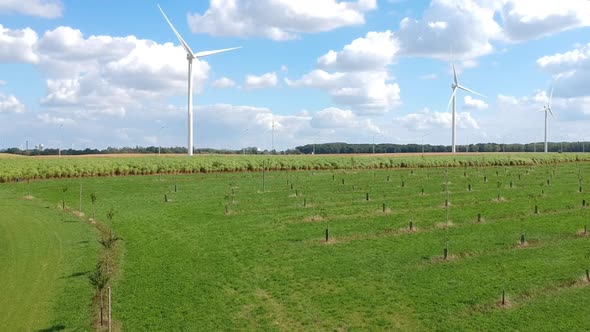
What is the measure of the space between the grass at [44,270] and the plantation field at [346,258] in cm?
179

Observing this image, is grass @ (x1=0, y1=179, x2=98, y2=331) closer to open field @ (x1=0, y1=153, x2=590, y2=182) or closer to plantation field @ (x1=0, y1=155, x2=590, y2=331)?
plantation field @ (x1=0, y1=155, x2=590, y2=331)

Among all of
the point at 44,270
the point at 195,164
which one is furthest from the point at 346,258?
the point at 195,164

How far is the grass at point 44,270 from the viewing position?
24.9 meters

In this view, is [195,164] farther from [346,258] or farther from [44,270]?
[346,258]

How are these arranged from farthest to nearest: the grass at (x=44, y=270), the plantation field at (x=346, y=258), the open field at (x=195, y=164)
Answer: the open field at (x=195, y=164), the plantation field at (x=346, y=258), the grass at (x=44, y=270)

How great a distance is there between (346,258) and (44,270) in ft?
62.6

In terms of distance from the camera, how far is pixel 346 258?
34.2 meters

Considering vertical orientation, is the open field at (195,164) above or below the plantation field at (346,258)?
above

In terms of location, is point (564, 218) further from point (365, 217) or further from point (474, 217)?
point (365, 217)

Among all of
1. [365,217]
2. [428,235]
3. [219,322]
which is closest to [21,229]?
[219,322]

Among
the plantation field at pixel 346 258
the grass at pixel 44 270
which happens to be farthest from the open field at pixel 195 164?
the grass at pixel 44 270

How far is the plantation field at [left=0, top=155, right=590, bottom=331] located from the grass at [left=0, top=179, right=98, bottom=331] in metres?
1.79

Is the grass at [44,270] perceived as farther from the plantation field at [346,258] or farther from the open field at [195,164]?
the open field at [195,164]

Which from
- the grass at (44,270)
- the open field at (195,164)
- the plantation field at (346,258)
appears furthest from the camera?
the open field at (195,164)
